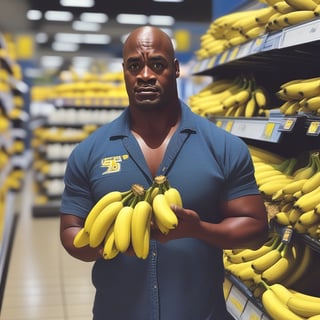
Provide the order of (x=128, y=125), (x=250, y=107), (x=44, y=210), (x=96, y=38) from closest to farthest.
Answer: (x=128, y=125)
(x=250, y=107)
(x=44, y=210)
(x=96, y=38)

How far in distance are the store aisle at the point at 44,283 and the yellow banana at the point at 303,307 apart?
2.16 metres

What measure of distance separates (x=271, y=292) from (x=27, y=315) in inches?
88.9

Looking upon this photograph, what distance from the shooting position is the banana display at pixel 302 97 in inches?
90.0

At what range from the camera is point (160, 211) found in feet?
4.51

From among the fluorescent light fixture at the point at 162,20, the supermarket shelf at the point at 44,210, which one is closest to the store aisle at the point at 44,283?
the supermarket shelf at the point at 44,210

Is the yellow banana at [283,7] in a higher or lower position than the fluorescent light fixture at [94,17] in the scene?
higher

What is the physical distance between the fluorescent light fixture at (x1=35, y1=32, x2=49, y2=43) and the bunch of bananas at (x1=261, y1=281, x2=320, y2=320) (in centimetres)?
1897

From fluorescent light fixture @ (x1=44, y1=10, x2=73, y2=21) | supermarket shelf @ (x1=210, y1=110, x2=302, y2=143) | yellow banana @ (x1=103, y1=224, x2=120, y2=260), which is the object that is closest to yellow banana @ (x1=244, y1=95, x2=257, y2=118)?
supermarket shelf @ (x1=210, y1=110, x2=302, y2=143)

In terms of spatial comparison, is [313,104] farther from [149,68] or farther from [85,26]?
[85,26]

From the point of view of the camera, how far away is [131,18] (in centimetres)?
1683

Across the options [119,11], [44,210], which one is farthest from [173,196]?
[119,11]

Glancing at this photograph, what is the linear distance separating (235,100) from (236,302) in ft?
4.17

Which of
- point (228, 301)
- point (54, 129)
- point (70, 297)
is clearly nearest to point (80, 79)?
point (54, 129)

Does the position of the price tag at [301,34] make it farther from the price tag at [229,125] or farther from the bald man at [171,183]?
the price tag at [229,125]
